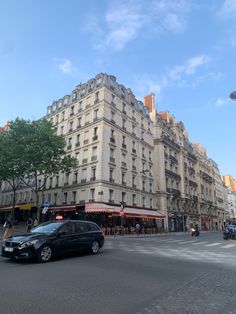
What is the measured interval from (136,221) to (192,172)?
2811 cm

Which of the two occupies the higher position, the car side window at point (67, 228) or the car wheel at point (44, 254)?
the car side window at point (67, 228)

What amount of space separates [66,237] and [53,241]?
691 millimetres

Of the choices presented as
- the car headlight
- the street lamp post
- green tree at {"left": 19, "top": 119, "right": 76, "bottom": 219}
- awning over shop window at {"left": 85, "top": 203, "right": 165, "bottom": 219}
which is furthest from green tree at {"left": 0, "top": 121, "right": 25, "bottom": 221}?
the street lamp post

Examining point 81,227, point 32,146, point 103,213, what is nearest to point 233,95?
point 81,227

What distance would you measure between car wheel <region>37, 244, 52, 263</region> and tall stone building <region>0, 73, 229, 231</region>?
21905 mm

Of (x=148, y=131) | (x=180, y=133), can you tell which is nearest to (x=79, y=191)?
(x=148, y=131)

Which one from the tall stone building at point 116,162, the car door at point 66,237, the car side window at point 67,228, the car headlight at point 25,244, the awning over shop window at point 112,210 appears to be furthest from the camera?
the tall stone building at point 116,162

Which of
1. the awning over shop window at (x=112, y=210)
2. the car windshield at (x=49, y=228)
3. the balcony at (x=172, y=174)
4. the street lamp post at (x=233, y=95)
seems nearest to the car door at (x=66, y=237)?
the car windshield at (x=49, y=228)

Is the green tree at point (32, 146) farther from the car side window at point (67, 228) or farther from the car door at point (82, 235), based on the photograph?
the car side window at point (67, 228)

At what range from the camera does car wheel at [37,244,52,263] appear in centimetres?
957

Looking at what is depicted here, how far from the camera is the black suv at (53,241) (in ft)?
31.0

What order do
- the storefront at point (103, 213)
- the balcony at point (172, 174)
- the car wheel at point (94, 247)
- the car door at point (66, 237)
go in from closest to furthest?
1. the car door at point (66, 237)
2. the car wheel at point (94, 247)
3. the storefront at point (103, 213)
4. the balcony at point (172, 174)

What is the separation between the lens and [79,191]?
3822cm

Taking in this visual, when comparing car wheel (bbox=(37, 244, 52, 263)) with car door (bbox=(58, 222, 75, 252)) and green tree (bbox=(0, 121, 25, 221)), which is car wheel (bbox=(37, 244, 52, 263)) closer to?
car door (bbox=(58, 222, 75, 252))
